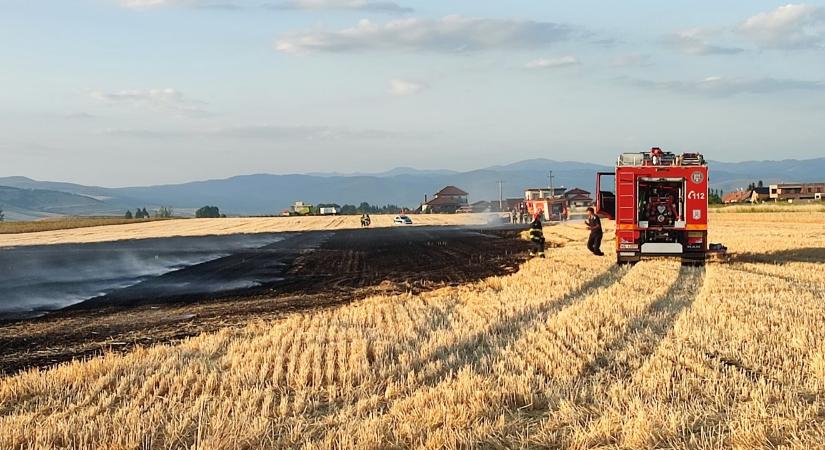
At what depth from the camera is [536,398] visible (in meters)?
7.35

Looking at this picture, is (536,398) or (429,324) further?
(429,324)

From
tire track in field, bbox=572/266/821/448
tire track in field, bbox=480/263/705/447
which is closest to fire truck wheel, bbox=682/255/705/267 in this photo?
tire track in field, bbox=480/263/705/447

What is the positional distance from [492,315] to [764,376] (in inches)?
202

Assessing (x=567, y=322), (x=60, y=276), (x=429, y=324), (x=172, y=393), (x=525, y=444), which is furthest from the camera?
(x=60, y=276)

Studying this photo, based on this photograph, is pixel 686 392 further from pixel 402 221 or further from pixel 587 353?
pixel 402 221

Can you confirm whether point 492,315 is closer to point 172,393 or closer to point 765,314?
point 765,314

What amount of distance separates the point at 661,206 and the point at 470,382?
14.7m

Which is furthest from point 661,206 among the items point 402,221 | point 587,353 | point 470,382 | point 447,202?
point 447,202

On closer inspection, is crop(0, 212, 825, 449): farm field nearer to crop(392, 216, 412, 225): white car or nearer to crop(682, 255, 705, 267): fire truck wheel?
crop(682, 255, 705, 267): fire truck wheel

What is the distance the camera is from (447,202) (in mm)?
153375

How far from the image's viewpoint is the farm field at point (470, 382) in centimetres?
630

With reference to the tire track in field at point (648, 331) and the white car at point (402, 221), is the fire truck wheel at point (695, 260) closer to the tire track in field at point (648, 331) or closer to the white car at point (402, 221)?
the tire track in field at point (648, 331)

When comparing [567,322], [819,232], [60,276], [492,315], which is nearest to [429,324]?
[492,315]

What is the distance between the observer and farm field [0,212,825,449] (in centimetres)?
630
